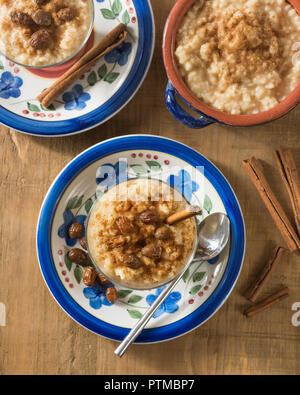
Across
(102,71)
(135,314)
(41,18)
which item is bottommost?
(135,314)

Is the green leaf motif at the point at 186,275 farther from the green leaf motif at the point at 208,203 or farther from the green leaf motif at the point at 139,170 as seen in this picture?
the green leaf motif at the point at 139,170

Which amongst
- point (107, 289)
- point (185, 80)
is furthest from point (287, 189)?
point (107, 289)

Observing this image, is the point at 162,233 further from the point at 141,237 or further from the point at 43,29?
the point at 43,29

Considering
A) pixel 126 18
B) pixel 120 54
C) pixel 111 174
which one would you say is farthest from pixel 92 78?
pixel 111 174

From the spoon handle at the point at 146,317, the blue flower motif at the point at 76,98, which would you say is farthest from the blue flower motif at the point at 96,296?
the blue flower motif at the point at 76,98

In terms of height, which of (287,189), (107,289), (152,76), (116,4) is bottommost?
(107,289)

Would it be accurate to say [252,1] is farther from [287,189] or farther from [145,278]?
[145,278]
